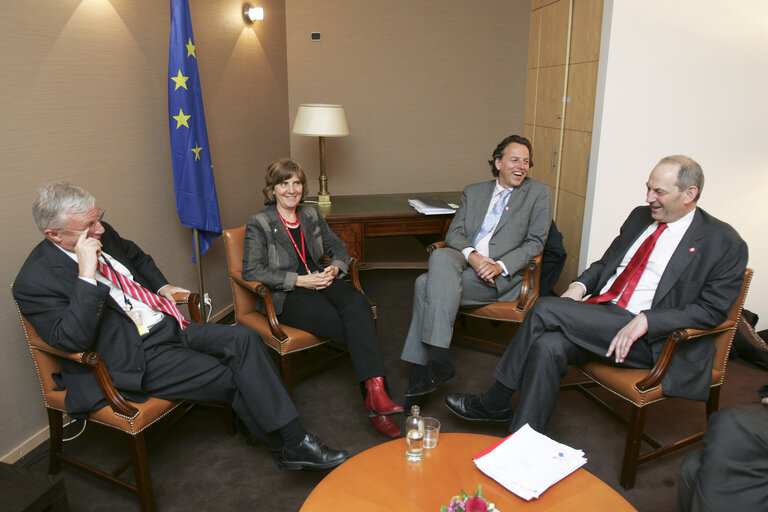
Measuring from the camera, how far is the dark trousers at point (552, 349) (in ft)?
8.50

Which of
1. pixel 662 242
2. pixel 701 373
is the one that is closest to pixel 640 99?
pixel 662 242

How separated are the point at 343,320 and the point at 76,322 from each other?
4.46 ft

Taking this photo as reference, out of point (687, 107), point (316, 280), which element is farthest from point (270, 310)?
point (687, 107)

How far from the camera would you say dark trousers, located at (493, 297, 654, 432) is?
259cm

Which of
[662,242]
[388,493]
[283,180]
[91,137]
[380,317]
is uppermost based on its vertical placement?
[91,137]

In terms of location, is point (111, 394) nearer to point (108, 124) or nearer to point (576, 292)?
point (108, 124)

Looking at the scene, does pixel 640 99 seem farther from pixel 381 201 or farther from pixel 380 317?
pixel 380 317

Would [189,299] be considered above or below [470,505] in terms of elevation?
above

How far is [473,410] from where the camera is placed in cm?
288

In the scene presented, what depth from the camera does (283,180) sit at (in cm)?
323

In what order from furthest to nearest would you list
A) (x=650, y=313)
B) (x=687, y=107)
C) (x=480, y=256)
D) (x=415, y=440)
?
(x=687, y=107) → (x=480, y=256) → (x=650, y=313) → (x=415, y=440)

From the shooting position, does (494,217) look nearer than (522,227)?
No

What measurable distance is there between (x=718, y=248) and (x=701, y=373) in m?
0.56

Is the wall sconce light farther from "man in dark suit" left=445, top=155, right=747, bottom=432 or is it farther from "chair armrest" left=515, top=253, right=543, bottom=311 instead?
"man in dark suit" left=445, top=155, right=747, bottom=432
